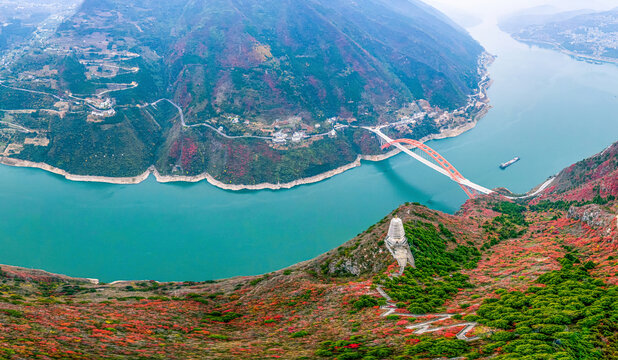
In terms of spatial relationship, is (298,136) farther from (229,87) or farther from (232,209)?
(232,209)

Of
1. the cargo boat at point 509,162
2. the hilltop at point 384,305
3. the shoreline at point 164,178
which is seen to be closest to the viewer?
the hilltop at point 384,305

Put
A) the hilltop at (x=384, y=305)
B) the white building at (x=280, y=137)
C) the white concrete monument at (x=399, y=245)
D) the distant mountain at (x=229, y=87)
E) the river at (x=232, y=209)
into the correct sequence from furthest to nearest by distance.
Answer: the white building at (x=280, y=137) → the distant mountain at (x=229, y=87) → the river at (x=232, y=209) → the white concrete monument at (x=399, y=245) → the hilltop at (x=384, y=305)

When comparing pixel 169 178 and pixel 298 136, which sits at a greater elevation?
pixel 298 136

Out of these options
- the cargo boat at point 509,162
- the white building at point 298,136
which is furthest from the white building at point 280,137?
the cargo boat at point 509,162

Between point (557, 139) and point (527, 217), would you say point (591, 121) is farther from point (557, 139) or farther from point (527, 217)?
point (527, 217)

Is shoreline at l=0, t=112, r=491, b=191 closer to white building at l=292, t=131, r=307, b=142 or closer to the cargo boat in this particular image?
white building at l=292, t=131, r=307, b=142

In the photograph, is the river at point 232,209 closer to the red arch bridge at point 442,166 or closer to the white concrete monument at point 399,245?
the red arch bridge at point 442,166

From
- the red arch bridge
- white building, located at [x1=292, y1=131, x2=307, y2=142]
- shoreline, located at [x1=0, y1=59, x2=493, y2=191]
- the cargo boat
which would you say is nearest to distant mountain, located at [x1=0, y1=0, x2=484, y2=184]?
white building, located at [x1=292, y1=131, x2=307, y2=142]

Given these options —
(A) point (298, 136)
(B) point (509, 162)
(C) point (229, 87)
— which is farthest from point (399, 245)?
(C) point (229, 87)
